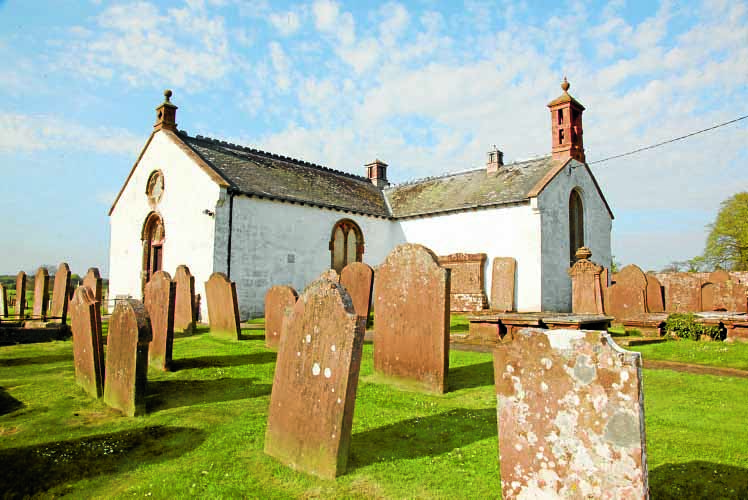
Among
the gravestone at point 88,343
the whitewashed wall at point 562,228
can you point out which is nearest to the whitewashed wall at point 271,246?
the whitewashed wall at point 562,228

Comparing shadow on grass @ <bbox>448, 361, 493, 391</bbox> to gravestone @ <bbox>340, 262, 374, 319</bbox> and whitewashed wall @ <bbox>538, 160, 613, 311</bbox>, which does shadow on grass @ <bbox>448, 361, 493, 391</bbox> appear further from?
whitewashed wall @ <bbox>538, 160, 613, 311</bbox>

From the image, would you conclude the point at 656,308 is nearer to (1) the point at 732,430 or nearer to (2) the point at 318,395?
(1) the point at 732,430

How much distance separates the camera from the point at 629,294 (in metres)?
13.7

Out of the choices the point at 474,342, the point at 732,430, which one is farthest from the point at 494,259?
the point at 732,430

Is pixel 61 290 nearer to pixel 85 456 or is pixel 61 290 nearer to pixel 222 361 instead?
pixel 222 361

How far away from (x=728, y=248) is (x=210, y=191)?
128 ft

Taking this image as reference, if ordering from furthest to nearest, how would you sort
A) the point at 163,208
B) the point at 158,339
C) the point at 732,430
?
the point at 163,208, the point at 158,339, the point at 732,430

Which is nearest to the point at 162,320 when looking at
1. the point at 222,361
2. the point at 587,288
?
the point at 222,361

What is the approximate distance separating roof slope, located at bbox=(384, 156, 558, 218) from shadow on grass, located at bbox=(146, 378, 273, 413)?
15.4 m

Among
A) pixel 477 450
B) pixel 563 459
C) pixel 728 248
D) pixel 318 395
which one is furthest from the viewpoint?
pixel 728 248

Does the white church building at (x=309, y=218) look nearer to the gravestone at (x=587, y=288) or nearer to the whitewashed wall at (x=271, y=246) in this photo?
the whitewashed wall at (x=271, y=246)

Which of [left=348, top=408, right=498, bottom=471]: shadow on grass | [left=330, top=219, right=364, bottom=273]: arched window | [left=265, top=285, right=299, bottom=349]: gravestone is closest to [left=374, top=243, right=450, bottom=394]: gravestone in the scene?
[left=348, top=408, right=498, bottom=471]: shadow on grass

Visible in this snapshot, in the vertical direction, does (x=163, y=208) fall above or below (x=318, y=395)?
above

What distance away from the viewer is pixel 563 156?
21.4 m
